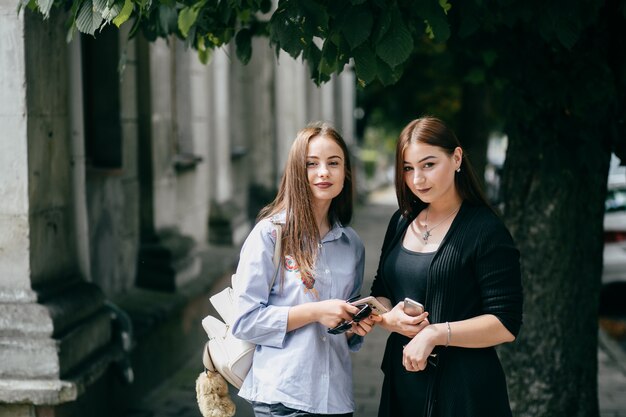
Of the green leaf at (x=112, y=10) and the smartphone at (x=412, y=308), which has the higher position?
the green leaf at (x=112, y=10)

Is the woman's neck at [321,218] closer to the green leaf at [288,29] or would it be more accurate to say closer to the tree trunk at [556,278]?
the green leaf at [288,29]

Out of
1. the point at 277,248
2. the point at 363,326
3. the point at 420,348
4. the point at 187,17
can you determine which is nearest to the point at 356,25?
the point at 277,248

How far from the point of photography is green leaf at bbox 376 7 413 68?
3.60 meters

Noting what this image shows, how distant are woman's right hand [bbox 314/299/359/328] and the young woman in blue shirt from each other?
0.05ft

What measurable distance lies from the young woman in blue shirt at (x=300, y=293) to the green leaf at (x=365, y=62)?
334mm

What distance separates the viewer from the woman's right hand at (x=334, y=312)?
3.27 meters

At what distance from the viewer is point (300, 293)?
3420 millimetres

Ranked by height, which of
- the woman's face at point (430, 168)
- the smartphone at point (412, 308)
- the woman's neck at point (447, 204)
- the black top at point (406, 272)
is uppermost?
the woman's face at point (430, 168)

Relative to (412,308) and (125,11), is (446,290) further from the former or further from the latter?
(125,11)

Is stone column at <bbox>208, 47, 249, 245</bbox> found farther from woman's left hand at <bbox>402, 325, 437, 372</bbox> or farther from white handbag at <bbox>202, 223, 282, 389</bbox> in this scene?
woman's left hand at <bbox>402, 325, 437, 372</bbox>

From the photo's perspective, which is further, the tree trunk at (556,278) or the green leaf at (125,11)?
the tree trunk at (556,278)

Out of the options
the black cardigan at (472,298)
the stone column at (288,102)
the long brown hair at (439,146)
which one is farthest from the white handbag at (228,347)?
the stone column at (288,102)

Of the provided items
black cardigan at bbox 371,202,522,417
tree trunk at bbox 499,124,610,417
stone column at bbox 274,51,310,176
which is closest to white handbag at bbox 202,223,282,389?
black cardigan at bbox 371,202,522,417

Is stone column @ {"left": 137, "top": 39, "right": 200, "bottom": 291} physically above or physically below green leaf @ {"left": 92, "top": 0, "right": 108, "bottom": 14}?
below
